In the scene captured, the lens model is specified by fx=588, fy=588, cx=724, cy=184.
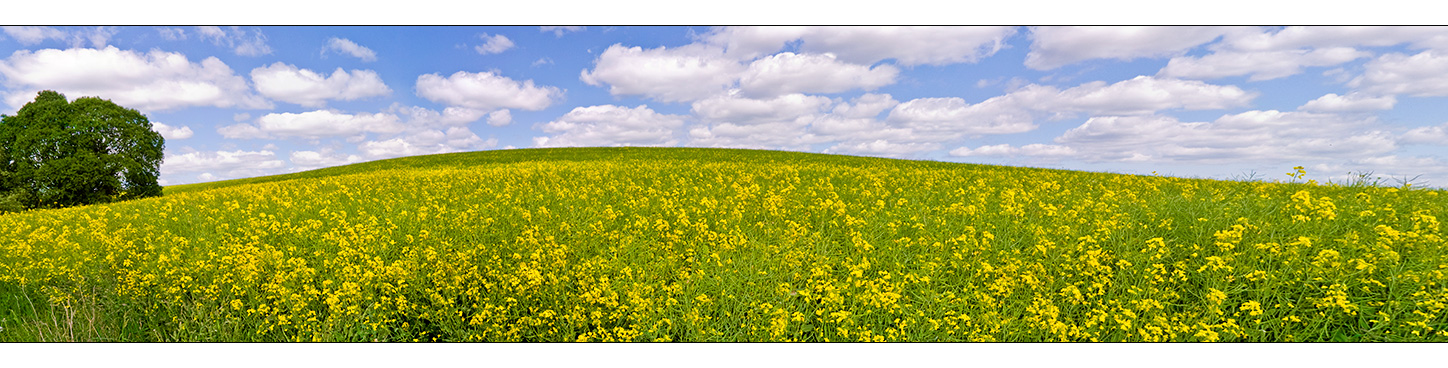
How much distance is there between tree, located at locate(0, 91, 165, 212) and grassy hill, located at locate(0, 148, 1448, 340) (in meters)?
19.0

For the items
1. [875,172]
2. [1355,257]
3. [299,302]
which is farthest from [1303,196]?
[299,302]

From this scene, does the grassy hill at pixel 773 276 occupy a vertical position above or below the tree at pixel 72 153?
below

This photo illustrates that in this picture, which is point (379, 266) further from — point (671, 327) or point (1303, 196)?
point (1303, 196)

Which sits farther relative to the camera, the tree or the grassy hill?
the tree

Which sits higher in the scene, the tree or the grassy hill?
the tree

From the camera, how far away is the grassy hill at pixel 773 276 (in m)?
4.60

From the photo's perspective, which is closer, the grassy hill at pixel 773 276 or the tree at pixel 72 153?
the grassy hill at pixel 773 276

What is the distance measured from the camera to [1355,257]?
535 cm

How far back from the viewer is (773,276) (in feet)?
17.1

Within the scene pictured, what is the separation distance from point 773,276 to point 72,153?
1165 inches

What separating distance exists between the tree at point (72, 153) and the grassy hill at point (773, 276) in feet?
62.3

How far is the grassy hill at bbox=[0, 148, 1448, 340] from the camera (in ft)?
15.1

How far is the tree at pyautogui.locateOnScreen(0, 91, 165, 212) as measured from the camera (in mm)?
21031

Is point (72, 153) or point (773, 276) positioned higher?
point (72, 153)
